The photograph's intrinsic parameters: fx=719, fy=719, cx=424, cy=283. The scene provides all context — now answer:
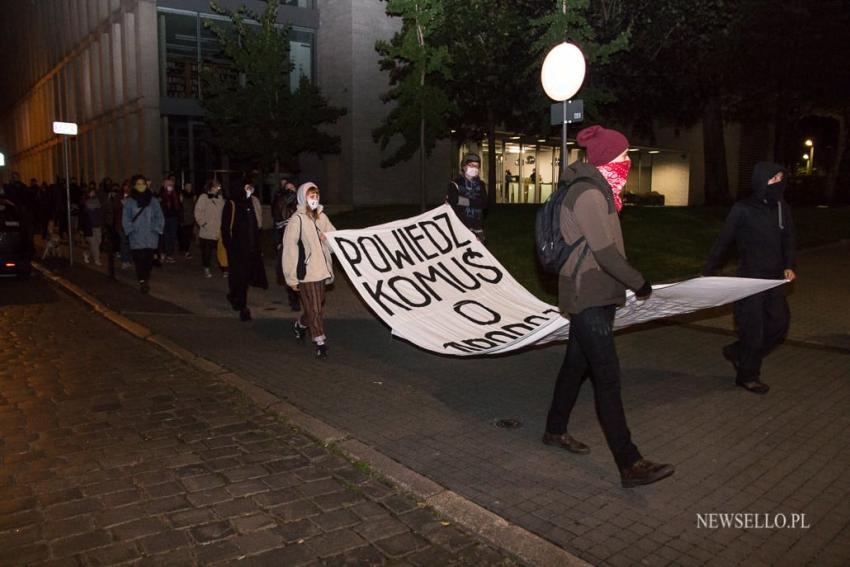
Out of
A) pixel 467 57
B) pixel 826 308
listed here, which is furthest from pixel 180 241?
pixel 826 308

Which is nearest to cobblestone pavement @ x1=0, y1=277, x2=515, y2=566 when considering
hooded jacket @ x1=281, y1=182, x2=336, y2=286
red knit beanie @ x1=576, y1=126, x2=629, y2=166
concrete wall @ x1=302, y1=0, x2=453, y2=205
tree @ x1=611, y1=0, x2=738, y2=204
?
hooded jacket @ x1=281, y1=182, x2=336, y2=286

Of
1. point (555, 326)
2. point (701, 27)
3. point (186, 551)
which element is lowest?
point (186, 551)

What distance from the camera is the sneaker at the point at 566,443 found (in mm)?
5215

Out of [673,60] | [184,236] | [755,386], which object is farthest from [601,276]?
[673,60]

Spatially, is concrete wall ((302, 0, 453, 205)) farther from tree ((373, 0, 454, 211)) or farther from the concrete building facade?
tree ((373, 0, 454, 211))

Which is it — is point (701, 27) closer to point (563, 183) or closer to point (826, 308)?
point (826, 308)

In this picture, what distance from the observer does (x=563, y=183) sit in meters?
4.66

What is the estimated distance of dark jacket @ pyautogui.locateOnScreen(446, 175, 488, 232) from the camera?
10461 mm

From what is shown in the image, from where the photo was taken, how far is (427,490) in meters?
4.58

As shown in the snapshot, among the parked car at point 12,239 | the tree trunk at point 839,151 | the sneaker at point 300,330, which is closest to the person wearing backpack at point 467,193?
the sneaker at point 300,330

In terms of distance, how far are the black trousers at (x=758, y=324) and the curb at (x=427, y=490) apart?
3.54 metres

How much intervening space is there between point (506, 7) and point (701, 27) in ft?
16.9

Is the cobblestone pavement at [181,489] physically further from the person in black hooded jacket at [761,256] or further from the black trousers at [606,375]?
the person in black hooded jacket at [761,256]

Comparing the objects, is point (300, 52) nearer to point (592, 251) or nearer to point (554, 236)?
point (554, 236)
